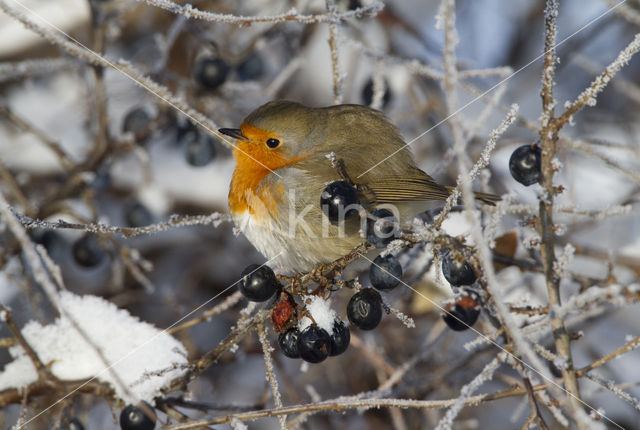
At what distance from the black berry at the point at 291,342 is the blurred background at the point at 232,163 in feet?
2.22

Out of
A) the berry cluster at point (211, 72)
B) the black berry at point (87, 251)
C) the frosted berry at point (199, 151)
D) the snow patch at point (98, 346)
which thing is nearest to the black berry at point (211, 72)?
the berry cluster at point (211, 72)

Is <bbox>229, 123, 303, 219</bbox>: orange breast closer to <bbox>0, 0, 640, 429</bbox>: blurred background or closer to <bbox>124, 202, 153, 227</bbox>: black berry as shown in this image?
<bbox>0, 0, 640, 429</bbox>: blurred background

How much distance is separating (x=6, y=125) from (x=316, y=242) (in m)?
3.32

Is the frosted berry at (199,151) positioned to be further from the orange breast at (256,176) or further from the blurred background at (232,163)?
the orange breast at (256,176)

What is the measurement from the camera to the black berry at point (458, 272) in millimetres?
2162

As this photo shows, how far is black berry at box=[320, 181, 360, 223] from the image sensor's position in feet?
7.10

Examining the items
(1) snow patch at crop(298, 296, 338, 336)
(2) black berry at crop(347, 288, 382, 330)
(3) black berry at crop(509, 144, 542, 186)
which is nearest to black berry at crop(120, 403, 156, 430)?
(1) snow patch at crop(298, 296, 338, 336)

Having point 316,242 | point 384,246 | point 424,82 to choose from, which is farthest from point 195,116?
point 424,82

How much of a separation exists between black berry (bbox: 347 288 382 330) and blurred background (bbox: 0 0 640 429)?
637 millimetres

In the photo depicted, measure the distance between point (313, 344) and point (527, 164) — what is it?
3.21ft

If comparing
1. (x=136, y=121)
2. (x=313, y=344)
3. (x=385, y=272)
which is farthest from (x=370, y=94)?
(x=313, y=344)

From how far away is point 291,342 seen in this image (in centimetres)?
229

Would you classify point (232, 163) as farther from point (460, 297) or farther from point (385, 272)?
point (460, 297)

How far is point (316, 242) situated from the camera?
286 centimetres
